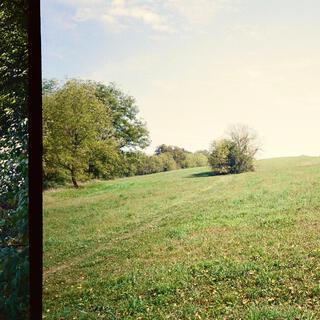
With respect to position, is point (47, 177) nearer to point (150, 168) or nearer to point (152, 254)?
point (150, 168)

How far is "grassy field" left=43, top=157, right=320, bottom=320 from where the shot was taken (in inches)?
161

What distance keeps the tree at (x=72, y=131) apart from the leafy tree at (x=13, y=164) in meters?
1.27

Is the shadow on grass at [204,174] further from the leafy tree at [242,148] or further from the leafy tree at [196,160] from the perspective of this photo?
the leafy tree at [242,148]

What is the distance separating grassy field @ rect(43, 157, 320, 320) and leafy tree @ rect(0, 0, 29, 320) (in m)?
1.06

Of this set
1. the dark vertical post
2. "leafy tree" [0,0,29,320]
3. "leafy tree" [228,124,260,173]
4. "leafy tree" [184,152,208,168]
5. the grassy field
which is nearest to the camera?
the dark vertical post

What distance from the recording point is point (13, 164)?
3756 millimetres

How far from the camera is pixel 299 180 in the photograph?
5152 millimetres

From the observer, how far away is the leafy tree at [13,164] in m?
3.48

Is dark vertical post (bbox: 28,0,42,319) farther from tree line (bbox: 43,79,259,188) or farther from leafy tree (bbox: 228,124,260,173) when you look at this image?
leafy tree (bbox: 228,124,260,173)

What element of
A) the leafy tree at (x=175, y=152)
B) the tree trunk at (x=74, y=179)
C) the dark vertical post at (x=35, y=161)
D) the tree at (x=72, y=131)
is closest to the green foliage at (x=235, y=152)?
the leafy tree at (x=175, y=152)

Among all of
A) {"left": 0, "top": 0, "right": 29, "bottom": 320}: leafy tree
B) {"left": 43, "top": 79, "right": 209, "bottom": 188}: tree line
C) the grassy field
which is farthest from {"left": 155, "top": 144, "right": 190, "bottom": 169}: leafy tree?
{"left": 0, "top": 0, "right": 29, "bottom": 320}: leafy tree

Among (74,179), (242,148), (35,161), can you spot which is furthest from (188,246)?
(35,161)

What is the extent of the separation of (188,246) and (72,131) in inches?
76.8

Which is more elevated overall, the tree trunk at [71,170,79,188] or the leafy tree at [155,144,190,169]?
the leafy tree at [155,144,190,169]
